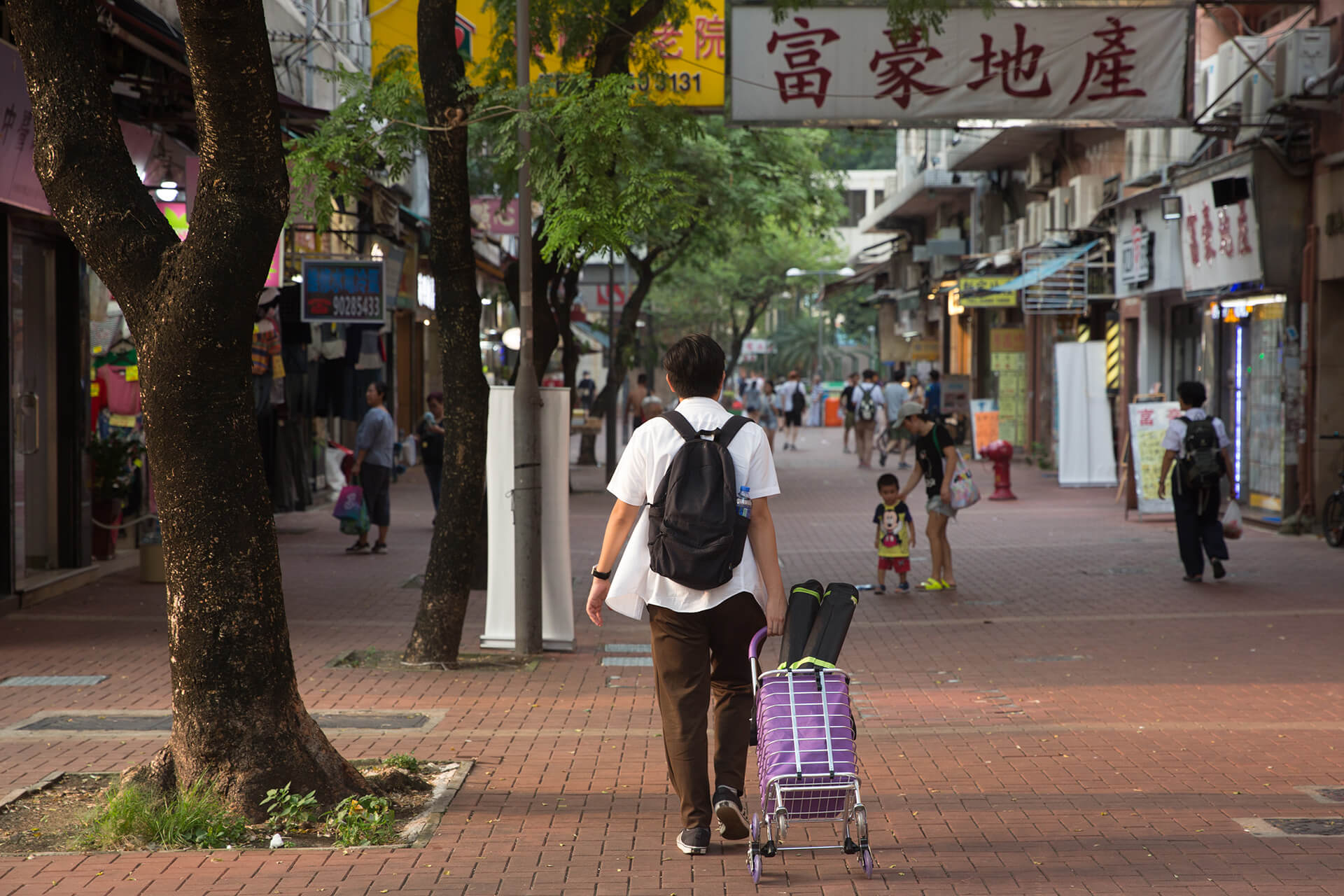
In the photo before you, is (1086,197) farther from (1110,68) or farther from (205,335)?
(205,335)

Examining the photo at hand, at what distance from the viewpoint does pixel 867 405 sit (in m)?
29.9

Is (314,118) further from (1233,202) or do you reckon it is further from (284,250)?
(1233,202)

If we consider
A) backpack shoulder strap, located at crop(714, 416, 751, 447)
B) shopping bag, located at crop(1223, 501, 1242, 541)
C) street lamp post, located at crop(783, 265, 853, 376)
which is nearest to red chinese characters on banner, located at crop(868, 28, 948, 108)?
shopping bag, located at crop(1223, 501, 1242, 541)

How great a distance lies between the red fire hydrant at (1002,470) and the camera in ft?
72.5

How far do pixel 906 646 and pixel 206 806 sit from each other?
5.97 metres

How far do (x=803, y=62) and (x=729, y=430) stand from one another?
9148 mm

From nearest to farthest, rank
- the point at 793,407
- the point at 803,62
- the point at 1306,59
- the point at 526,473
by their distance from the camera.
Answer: the point at 526,473
the point at 803,62
the point at 1306,59
the point at 793,407

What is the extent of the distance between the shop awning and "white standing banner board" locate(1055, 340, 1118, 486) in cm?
243

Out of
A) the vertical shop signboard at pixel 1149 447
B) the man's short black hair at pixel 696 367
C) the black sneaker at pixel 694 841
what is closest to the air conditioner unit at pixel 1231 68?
the vertical shop signboard at pixel 1149 447

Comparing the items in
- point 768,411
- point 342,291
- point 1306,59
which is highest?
point 1306,59

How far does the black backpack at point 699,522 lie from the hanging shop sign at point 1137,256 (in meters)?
19.6

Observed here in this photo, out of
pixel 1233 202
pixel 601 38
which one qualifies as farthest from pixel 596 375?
pixel 601 38

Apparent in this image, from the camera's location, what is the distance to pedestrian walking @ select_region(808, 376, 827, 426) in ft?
180

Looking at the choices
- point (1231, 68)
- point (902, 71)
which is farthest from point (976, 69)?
point (1231, 68)
